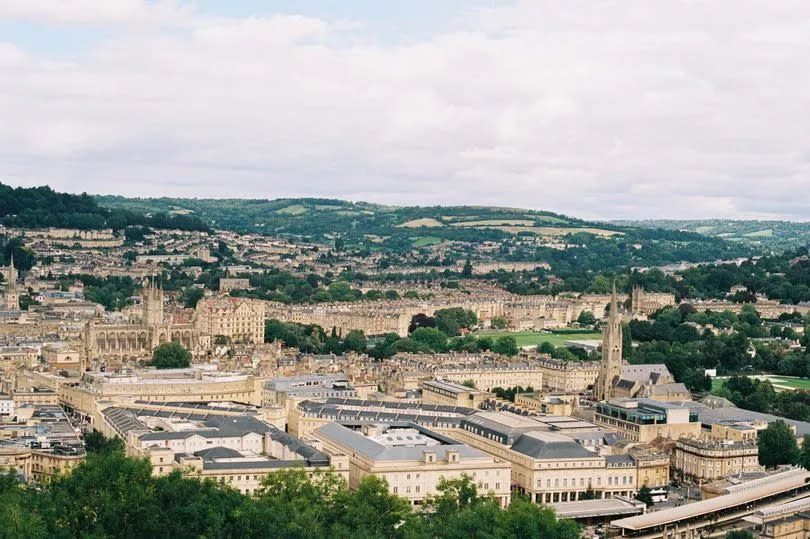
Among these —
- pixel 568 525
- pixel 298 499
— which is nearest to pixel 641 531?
pixel 568 525

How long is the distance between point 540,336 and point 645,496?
61951mm

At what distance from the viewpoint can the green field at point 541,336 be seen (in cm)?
10624

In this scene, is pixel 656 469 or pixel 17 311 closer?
pixel 656 469

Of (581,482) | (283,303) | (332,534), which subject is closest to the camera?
(332,534)

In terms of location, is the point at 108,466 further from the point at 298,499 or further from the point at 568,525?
the point at 568,525

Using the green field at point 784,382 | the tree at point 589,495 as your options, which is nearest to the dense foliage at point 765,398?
the green field at point 784,382

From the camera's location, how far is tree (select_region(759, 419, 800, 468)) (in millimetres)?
56531

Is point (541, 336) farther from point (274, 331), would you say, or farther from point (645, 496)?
point (645, 496)

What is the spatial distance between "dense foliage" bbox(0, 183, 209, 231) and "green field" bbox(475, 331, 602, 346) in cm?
6417

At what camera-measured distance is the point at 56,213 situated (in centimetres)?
16112

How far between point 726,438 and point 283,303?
219 ft

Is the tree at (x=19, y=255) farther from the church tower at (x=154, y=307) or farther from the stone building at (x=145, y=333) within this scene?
the church tower at (x=154, y=307)

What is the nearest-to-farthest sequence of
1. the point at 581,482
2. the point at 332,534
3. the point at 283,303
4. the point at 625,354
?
the point at 332,534
the point at 581,482
the point at 625,354
the point at 283,303

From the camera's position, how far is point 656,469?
52.7 m
